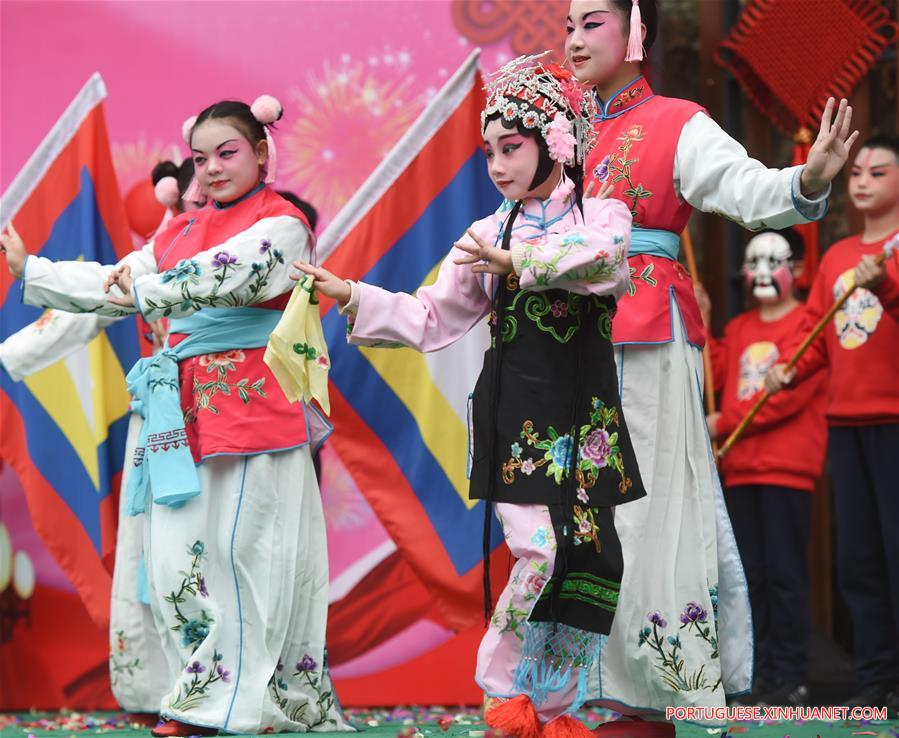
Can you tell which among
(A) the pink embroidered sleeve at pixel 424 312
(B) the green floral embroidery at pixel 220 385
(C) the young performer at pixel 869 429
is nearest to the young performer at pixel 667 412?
(A) the pink embroidered sleeve at pixel 424 312

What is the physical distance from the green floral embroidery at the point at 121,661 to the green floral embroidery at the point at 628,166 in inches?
87.2

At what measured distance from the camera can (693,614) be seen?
3.46 meters

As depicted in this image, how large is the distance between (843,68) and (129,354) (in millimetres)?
2920

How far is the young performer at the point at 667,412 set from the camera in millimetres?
3430

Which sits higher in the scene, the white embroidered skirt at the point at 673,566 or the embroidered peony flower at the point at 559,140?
the embroidered peony flower at the point at 559,140

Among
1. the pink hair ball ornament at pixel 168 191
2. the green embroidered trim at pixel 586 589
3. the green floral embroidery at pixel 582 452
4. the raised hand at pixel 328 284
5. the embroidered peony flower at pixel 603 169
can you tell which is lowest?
the green embroidered trim at pixel 586 589

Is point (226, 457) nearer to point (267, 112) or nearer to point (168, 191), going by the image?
point (267, 112)

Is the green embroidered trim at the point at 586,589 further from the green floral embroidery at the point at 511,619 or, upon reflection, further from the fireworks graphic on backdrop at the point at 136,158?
the fireworks graphic on backdrop at the point at 136,158

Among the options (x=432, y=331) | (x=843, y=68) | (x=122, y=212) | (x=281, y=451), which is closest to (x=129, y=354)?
(x=122, y=212)

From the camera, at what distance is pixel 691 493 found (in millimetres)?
3535

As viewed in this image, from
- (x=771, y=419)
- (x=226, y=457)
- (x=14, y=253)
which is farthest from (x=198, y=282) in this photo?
(x=771, y=419)

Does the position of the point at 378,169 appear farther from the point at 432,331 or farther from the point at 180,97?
the point at 432,331

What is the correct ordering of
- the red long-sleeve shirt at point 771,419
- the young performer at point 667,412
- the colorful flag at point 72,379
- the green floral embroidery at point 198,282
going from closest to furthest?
the young performer at point 667,412
the green floral embroidery at point 198,282
the colorful flag at point 72,379
the red long-sleeve shirt at point 771,419

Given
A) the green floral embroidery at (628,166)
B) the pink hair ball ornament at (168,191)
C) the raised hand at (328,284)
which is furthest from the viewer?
the pink hair ball ornament at (168,191)
